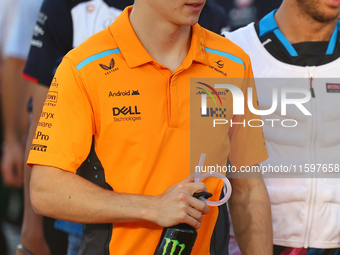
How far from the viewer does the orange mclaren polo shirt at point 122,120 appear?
163 centimetres

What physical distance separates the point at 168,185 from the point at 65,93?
0.48 m

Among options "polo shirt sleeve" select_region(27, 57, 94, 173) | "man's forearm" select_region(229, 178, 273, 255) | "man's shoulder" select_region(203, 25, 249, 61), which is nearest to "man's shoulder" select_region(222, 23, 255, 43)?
"man's shoulder" select_region(203, 25, 249, 61)

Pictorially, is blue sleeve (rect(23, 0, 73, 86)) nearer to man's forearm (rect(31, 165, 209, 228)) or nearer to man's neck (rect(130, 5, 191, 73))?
man's neck (rect(130, 5, 191, 73))

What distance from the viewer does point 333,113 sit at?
7.39ft

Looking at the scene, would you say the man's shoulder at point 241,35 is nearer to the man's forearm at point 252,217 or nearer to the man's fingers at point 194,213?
the man's forearm at point 252,217

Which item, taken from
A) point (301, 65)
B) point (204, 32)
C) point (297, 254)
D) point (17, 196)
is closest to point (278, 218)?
point (297, 254)

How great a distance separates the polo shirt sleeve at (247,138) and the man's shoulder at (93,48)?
573 millimetres

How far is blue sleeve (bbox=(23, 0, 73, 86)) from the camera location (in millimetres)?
2564

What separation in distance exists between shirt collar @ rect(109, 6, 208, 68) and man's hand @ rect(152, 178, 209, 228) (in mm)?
466

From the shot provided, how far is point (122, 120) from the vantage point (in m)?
1.67

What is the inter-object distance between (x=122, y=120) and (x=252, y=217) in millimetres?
699

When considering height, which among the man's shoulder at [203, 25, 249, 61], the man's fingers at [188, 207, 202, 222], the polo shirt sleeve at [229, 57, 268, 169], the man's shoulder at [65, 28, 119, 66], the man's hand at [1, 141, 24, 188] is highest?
the man's shoulder at [203, 25, 249, 61]

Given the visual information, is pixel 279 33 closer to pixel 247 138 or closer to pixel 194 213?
pixel 247 138

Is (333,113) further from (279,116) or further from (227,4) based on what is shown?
(227,4)
